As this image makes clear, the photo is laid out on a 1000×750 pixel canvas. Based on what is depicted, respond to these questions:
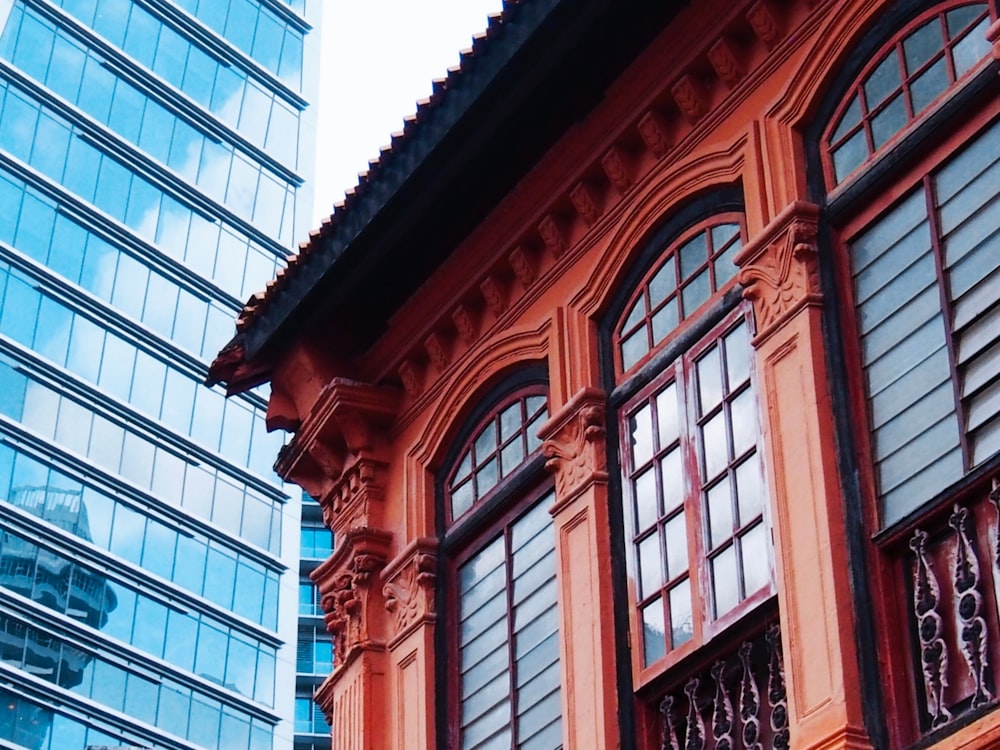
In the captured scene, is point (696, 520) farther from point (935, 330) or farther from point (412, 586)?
point (412, 586)

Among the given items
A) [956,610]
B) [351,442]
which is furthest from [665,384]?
[351,442]

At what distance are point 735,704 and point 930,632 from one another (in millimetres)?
1330

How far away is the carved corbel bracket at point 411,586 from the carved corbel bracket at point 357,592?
6.8 inches

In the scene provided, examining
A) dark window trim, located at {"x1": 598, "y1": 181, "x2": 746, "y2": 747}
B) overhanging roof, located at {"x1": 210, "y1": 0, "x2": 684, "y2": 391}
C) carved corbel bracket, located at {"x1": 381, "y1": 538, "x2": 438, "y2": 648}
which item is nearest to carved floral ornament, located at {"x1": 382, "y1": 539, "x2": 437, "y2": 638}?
carved corbel bracket, located at {"x1": 381, "y1": 538, "x2": 438, "y2": 648}

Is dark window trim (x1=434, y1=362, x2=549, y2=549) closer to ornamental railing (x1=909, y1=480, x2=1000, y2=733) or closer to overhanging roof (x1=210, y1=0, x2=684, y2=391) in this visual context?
overhanging roof (x1=210, y1=0, x2=684, y2=391)

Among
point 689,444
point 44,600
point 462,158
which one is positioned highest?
point 44,600

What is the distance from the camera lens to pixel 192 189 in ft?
201

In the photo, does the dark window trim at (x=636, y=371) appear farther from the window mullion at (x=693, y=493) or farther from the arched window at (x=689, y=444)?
the window mullion at (x=693, y=493)

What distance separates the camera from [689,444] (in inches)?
454

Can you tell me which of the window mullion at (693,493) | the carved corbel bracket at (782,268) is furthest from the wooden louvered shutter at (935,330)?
A: the window mullion at (693,493)

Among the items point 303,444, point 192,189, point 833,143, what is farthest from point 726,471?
point 192,189

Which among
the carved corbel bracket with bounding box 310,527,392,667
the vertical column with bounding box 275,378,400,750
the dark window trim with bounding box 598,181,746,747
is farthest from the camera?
the carved corbel bracket with bounding box 310,527,392,667

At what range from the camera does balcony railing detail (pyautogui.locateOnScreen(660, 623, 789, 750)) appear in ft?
33.6

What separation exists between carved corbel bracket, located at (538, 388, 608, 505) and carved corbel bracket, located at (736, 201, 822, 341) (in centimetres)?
139
